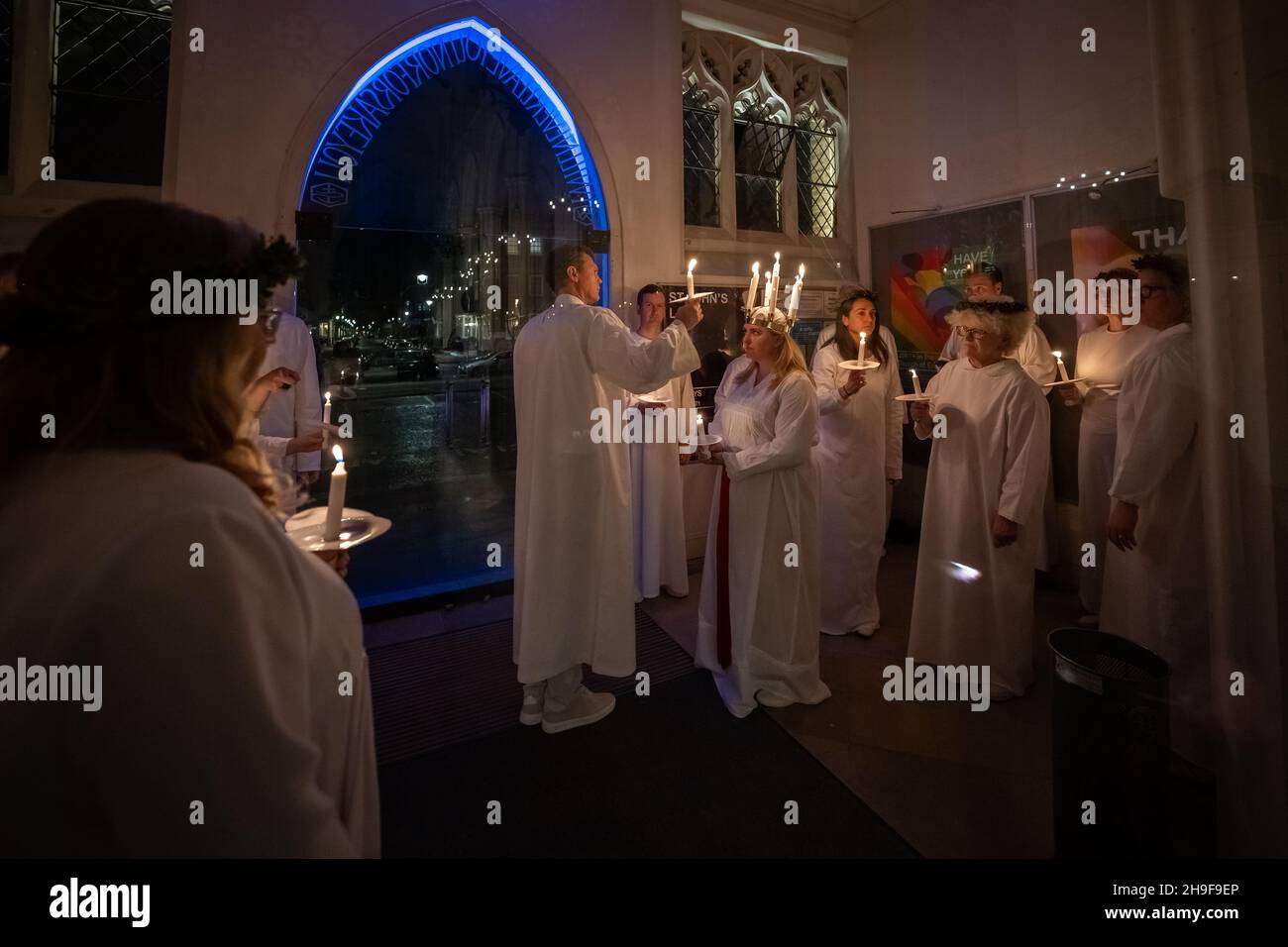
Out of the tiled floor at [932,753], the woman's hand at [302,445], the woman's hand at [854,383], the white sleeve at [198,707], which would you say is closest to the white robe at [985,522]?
the tiled floor at [932,753]

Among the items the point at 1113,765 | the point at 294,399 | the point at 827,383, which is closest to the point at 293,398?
the point at 294,399

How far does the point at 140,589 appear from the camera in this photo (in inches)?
29.8

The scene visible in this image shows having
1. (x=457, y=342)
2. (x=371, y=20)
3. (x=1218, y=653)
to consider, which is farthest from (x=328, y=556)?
(x=371, y=20)

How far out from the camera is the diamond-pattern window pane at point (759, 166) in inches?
234

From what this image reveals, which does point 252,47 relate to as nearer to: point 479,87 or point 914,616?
point 479,87

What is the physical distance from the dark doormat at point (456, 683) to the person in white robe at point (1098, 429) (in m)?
2.96

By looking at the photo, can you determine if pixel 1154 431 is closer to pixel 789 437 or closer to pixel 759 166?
pixel 789 437

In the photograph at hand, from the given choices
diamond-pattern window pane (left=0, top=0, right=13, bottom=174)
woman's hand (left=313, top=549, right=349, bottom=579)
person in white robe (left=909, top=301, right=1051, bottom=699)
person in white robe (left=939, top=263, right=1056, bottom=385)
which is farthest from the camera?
person in white robe (left=939, top=263, right=1056, bottom=385)

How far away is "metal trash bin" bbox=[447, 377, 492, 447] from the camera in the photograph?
475 cm

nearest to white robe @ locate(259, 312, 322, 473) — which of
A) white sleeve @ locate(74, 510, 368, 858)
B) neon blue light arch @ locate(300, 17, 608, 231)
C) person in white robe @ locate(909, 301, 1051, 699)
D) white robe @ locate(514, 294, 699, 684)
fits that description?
neon blue light arch @ locate(300, 17, 608, 231)

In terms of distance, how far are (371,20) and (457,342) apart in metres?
2.14

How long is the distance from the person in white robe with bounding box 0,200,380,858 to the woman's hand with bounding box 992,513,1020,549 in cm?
323

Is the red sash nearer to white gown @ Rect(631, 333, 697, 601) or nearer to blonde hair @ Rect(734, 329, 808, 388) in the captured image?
blonde hair @ Rect(734, 329, 808, 388)

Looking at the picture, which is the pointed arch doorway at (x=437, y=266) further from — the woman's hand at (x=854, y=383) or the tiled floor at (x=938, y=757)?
the tiled floor at (x=938, y=757)
